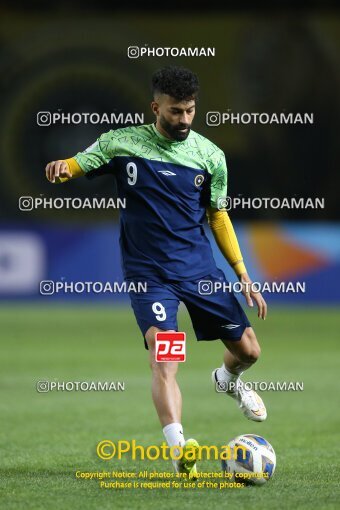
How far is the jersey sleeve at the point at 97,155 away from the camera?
6316 millimetres

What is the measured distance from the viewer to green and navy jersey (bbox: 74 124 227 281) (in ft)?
20.9

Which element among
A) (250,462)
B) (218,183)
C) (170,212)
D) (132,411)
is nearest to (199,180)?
(218,183)

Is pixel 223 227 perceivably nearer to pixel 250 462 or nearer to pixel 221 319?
pixel 221 319

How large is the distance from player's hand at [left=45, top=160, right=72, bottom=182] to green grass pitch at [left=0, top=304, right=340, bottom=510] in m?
1.62

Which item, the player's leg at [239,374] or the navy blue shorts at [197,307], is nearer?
the navy blue shorts at [197,307]

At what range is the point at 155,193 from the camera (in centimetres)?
638

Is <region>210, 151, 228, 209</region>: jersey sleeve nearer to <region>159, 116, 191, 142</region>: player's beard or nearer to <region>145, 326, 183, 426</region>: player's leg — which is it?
<region>159, 116, 191, 142</region>: player's beard

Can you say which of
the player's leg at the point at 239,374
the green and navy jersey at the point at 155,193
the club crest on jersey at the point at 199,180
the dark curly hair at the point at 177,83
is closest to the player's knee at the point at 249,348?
the player's leg at the point at 239,374

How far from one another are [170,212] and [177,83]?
2.37 ft

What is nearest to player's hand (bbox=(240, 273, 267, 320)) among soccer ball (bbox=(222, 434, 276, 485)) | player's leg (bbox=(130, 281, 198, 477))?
player's leg (bbox=(130, 281, 198, 477))

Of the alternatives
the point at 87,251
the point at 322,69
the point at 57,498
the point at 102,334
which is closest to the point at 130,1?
the point at 322,69

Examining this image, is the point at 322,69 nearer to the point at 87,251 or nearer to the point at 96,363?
the point at 87,251

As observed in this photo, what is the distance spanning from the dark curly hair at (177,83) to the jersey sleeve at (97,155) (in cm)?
42

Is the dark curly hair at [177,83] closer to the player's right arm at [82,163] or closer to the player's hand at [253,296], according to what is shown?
the player's right arm at [82,163]
